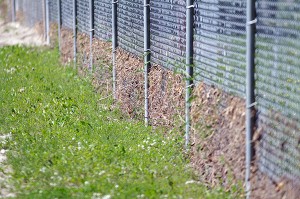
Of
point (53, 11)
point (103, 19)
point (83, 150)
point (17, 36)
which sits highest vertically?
point (103, 19)

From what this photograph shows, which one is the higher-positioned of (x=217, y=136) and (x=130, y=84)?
(x=217, y=136)

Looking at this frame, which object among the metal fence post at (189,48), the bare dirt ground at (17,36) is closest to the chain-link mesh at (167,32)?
the metal fence post at (189,48)

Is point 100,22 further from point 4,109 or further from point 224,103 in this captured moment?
point 224,103

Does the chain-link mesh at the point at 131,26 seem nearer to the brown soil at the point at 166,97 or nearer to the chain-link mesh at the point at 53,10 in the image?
the brown soil at the point at 166,97

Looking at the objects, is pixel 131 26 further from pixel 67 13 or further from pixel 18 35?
pixel 18 35

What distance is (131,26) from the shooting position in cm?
1190

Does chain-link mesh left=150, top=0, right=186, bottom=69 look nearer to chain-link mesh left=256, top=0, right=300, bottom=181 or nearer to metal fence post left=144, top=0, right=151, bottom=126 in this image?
metal fence post left=144, top=0, right=151, bottom=126

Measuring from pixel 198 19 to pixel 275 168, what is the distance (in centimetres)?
257

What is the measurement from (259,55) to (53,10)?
13.6 meters

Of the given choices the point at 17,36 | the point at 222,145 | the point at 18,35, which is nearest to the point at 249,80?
the point at 222,145

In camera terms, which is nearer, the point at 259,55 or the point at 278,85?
the point at 278,85

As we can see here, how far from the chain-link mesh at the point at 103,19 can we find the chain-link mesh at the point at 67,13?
2.77 meters

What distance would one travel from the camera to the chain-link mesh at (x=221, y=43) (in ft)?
24.8

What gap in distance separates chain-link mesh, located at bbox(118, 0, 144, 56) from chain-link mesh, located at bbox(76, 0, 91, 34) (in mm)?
2716
